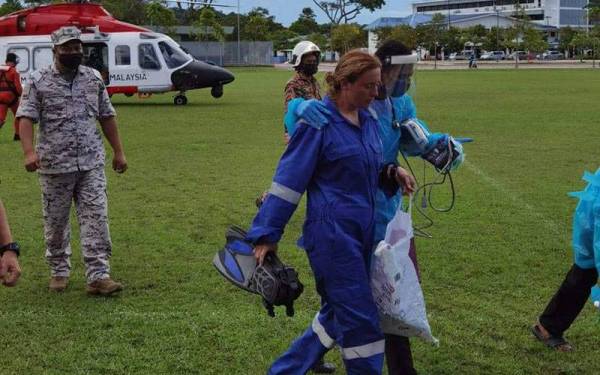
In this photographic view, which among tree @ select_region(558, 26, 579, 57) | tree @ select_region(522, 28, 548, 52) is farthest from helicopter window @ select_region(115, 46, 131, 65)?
tree @ select_region(558, 26, 579, 57)

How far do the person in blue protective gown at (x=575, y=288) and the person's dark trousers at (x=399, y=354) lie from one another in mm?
A: 1125

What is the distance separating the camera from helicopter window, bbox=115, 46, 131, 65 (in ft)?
82.7

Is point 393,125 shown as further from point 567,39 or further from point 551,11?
point 551,11

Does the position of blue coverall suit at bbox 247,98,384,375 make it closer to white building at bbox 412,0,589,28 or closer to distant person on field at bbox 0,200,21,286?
distant person on field at bbox 0,200,21,286

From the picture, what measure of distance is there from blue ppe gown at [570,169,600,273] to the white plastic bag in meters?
0.95

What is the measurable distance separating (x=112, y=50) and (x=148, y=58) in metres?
1.16

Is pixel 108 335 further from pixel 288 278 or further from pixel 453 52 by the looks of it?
pixel 453 52

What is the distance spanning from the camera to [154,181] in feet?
37.1

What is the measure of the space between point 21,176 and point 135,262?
17.8 feet

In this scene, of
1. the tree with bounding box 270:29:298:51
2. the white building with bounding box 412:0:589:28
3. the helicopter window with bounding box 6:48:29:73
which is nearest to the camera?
the helicopter window with bounding box 6:48:29:73

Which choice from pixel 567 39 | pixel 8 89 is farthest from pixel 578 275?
pixel 567 39

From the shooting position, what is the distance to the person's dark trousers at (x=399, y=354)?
4277 mm

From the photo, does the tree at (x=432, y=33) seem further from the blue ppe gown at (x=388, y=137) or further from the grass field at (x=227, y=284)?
the blue ppe gown at (x=388, y=137)

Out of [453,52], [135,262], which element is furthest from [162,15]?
[135,262]
